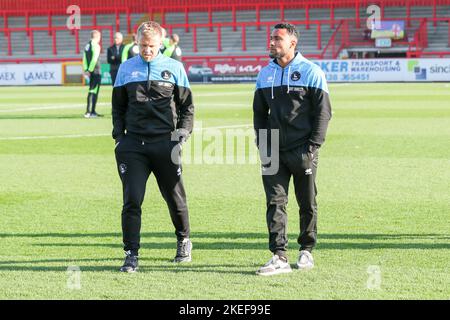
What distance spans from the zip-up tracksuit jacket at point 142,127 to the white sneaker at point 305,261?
1.25 meters

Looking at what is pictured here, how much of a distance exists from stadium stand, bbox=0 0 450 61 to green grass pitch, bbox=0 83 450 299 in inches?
1280

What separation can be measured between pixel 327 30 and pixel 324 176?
40555 millimetres

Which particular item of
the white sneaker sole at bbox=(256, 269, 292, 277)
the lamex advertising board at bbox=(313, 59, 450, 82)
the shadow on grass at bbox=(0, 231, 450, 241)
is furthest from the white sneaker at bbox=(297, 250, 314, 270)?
the lamex advertising board at bbox=(313, 59, 450, 82)

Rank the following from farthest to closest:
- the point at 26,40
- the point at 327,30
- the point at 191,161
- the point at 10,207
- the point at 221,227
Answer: the point at 26,40, the point at 327,30, the point at 191,161, the point at 10,207, the point at 221,227

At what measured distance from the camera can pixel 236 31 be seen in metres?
54.2

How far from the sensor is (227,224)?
954 cm

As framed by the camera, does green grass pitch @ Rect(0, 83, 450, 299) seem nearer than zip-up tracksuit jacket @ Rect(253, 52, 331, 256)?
Yes

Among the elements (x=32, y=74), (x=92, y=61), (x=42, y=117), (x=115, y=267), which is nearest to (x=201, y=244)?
(x=115, y=267)

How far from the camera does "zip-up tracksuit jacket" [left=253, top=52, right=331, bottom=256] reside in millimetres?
7352

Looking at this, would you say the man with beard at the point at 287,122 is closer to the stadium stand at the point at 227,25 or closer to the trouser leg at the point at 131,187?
the trouser leg at the point at 131,187

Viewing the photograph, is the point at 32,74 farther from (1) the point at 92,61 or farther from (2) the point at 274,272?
(2) the point at 274,272

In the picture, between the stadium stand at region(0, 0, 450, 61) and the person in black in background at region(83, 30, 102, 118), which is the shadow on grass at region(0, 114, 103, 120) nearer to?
the person in black in background at region(83, 30, 102, 118)
